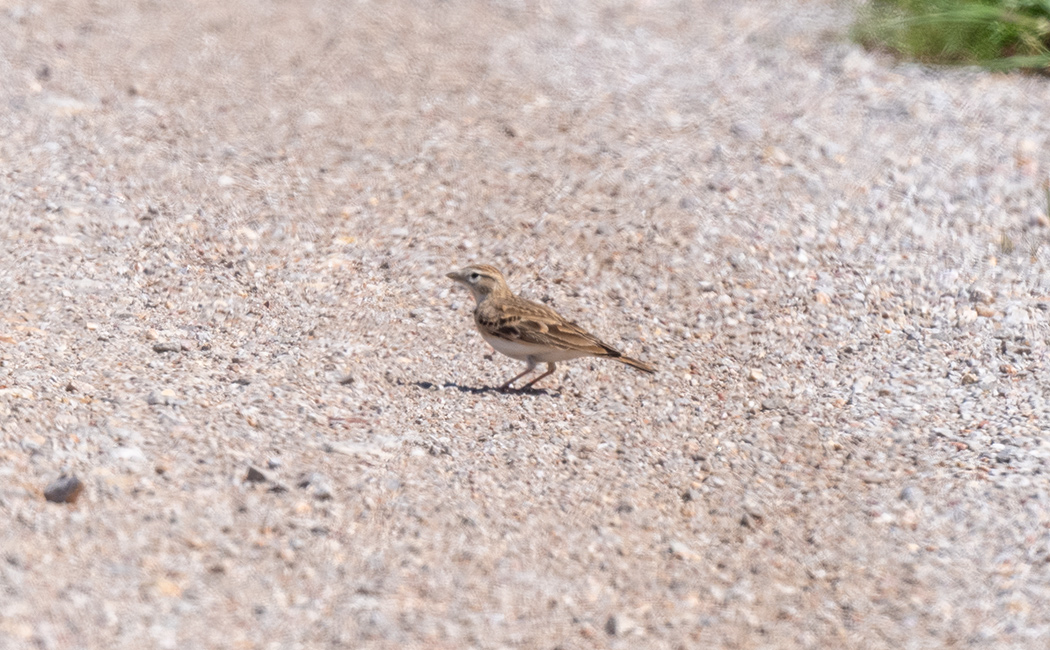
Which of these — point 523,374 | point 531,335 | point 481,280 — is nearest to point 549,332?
point 531,335

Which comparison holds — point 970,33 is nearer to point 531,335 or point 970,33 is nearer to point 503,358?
point 503,358

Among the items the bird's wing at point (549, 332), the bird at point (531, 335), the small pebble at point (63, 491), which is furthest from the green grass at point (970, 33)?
the small pebble at point (63, 491)

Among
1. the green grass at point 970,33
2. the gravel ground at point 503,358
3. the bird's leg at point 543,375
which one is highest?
the green grass at point 970,33

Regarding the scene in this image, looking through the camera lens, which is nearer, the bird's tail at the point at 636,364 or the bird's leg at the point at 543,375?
the bird's tail at the point at 636,364

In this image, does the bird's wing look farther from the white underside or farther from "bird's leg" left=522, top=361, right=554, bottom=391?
"bird's leg" left=522, top=361, right=554, bottom=391

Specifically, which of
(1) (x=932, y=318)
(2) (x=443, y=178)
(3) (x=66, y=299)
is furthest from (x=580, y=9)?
(3) (x=66, y=299)

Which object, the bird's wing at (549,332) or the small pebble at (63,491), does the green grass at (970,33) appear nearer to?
the bird's wing at (549,332)

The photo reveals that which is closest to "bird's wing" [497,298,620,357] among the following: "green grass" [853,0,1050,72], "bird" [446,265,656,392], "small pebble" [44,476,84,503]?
"bird" [446,265,656,392]
